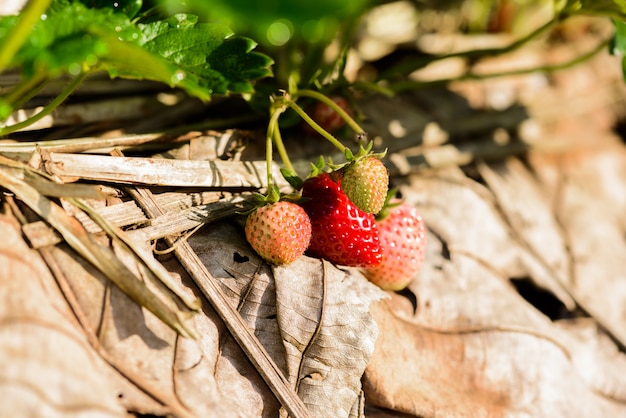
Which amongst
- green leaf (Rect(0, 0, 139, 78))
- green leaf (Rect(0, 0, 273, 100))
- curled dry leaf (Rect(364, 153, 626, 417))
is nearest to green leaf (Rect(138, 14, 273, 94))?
green leaf (Rect(0, 0, 273, 100))

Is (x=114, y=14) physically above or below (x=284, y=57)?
above

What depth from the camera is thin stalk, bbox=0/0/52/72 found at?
0.90 meters

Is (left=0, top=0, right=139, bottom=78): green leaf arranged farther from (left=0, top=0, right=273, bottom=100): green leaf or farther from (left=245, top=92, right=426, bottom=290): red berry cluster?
(left=245, top=92, right=426, bottom=290): red berry cluster

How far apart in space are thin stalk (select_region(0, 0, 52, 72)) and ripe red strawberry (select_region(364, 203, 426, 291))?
0.94m

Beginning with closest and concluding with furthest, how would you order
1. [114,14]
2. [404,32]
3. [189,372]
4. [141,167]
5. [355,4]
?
[355,4] → [189,372] → [114,14] → [141,167] → [404,32]

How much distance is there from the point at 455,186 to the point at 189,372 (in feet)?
3.86

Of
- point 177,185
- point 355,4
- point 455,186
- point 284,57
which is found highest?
point 355,4

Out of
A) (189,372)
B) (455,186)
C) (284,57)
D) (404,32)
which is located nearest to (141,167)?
(189,372)

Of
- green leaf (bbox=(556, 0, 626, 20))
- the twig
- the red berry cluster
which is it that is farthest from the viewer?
green leaf (bbox=(556, 0, 626, 20))

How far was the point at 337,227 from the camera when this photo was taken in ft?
4.79

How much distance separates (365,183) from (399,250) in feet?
0.90

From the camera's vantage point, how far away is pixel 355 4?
0.76m

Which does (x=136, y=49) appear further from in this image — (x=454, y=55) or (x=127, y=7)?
(x=454, y=55)

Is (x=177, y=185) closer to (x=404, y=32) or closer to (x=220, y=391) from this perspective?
(x=220, y=391)
